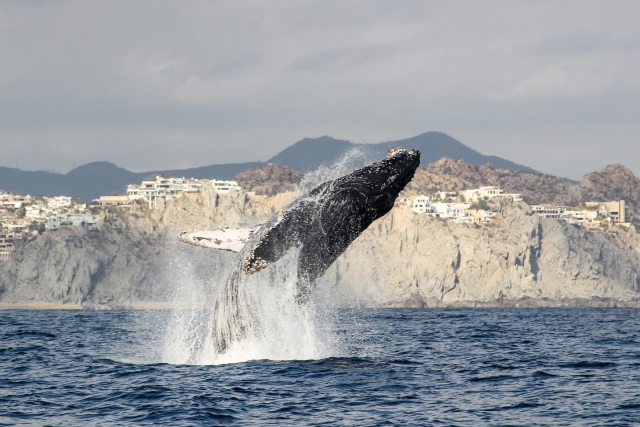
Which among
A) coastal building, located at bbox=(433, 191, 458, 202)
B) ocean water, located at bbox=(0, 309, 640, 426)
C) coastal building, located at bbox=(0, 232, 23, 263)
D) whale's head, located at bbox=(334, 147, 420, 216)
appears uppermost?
coastal building, located at bbox=(433, 191, 458, 202)

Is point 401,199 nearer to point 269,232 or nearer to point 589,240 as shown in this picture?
point 589,240

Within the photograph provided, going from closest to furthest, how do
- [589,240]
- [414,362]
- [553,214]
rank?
[414,362] < [589,240] < [553,214]

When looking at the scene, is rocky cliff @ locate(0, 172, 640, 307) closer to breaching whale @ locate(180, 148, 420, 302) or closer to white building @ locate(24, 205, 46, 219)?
white building @ locate(24, 205, 46, 219)

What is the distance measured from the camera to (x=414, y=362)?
18.8m

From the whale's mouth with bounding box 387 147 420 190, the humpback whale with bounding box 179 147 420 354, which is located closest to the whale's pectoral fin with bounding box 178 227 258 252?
the humpback whale with bounding box 179 147 420 354

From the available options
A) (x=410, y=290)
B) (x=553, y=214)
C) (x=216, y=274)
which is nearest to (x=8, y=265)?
(x=216, y=274)

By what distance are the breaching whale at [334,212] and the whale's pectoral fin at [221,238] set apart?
23.1 inches

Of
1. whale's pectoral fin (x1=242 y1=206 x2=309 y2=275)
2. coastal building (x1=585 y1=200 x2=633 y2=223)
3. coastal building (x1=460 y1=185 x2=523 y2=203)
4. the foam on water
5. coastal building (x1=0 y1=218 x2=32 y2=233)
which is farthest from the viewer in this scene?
coastal building (x1=460 y1=185 x2=523 y2=203)

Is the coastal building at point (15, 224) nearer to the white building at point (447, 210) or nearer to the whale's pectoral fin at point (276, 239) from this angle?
the white building at point (447, 210)

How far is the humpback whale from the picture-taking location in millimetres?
15000

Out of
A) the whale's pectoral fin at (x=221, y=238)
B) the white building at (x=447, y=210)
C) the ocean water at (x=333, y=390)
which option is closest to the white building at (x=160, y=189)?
the white building at (x=447, y=210)

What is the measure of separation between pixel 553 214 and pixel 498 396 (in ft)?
556

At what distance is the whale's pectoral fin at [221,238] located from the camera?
16859 mm

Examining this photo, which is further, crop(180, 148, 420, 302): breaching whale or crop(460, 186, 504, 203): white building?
crop(460, 186, 504, 203): white building
